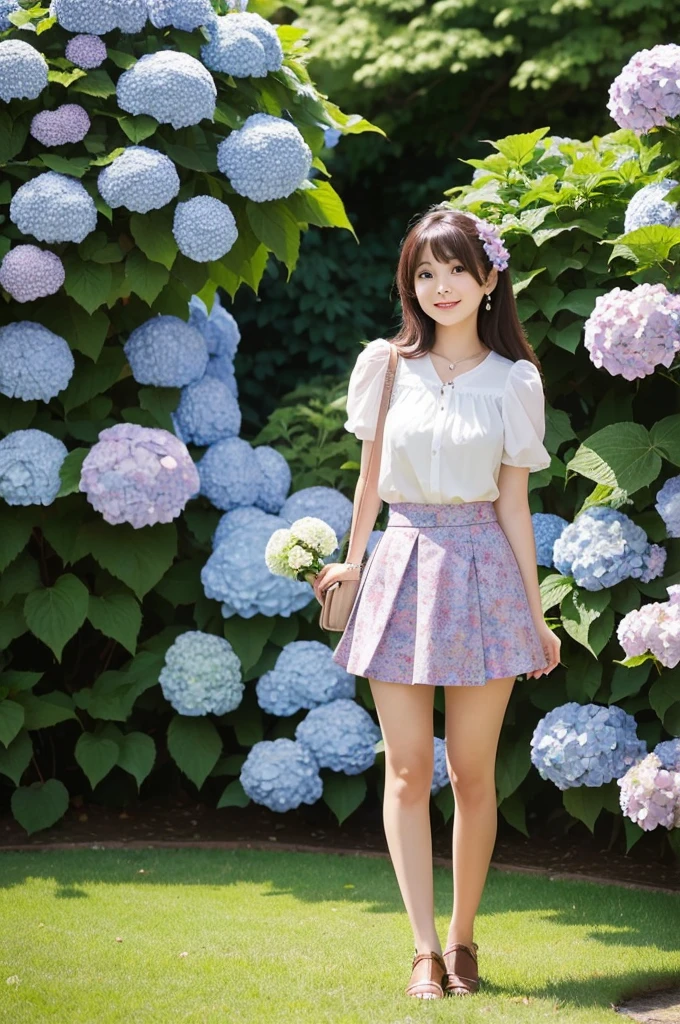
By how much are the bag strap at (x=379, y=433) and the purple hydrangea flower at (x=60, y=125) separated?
52.6 inches

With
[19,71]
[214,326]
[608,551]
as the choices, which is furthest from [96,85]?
[608,551]

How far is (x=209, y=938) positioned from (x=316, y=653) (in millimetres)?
1087

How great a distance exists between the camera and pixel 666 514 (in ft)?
10.1

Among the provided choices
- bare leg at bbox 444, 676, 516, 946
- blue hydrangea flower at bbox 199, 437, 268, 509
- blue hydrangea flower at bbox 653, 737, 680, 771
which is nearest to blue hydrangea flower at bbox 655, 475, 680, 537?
blue hydrangea flower at bbox 653, 737, 680, 771

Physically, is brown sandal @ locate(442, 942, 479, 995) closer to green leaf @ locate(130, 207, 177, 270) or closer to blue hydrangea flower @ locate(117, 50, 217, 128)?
green leaf @ locate(130, 207, 177, 270)

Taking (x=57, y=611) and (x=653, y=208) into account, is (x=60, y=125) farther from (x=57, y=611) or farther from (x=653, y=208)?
(x=653, y=208)

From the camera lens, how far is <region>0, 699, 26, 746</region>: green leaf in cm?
353

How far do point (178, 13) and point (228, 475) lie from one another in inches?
50.5

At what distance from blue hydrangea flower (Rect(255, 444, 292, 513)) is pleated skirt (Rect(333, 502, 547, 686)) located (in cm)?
153

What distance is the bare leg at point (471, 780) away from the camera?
2.52m

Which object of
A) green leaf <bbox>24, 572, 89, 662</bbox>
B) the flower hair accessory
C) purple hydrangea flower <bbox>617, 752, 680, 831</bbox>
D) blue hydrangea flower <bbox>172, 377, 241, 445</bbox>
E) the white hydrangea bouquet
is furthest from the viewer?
blue hydrangea flower <bbox>172, 377, 241, 445</bbox>

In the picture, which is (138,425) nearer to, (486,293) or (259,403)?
(486,293)

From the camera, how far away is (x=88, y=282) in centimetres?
351

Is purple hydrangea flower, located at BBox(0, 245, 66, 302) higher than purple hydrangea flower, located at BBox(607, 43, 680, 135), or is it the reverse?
purple hydrangea flower, located at BBox(607, 43, 680, 135)
